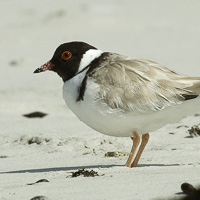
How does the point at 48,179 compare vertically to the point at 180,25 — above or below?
below

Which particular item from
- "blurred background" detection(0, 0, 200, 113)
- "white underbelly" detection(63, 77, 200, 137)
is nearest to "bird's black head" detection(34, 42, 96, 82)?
"white underbelly" detection(63, 77, 200, 137)

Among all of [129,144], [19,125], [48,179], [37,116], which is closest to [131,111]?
[48,179]

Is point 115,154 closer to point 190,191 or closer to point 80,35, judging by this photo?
point 190,191

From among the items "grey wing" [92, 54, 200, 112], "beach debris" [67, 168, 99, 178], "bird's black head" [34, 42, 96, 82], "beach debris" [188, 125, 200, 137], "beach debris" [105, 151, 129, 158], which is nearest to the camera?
"beach debris" [67, 168, 99, 178]

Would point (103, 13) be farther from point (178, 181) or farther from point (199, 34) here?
point (178, 181)

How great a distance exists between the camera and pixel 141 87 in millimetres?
6250

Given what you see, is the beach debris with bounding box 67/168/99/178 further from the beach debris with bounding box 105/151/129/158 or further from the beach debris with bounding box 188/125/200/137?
the beach debris with bounding box 188/125/200/137

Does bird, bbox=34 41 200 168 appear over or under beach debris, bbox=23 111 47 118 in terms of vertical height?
over

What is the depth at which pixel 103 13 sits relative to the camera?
61.4 feet

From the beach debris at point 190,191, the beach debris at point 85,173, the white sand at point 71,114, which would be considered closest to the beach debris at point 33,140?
the white sand at point 71,114

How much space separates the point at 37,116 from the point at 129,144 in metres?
2.50

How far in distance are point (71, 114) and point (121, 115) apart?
4.03 meters

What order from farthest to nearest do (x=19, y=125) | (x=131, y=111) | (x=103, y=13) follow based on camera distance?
(x=103, y=13), (x=19, y=125), (x=131, y=111)

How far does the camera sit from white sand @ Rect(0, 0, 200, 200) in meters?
5.21
